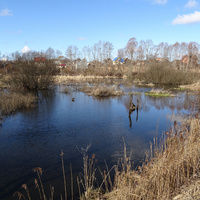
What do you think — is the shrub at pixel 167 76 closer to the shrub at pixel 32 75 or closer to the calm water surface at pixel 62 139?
the shrub at pixel 32 75

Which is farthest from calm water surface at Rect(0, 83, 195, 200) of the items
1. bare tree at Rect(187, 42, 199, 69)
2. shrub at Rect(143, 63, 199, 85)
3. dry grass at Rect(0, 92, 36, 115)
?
bare tree at Rect(187, 42, 199, 69)

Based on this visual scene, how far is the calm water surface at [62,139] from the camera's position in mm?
4777

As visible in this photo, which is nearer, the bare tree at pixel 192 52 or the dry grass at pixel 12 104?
the dry grass at pixel 12 104

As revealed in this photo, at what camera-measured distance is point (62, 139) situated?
7051mm

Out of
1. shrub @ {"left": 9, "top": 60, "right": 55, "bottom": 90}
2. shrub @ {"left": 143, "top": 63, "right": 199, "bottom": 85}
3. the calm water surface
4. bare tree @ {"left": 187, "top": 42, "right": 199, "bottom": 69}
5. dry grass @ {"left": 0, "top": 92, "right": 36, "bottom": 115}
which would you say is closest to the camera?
the calm water surface

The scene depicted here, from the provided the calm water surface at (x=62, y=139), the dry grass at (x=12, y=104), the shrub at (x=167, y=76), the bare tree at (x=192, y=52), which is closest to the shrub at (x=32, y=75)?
the dry grass at (x=12, y=104)

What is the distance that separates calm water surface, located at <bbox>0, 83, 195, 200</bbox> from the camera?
15.7 ft

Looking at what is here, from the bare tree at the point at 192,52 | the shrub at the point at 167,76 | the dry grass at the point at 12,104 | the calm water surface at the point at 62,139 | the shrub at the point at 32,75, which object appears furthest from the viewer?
the bare tree at the point at 192,52

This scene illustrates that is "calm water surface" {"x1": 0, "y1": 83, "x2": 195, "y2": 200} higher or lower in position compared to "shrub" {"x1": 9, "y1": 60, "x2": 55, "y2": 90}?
lower

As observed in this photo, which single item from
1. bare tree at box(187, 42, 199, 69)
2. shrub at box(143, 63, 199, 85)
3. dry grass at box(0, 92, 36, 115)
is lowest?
dry grass at box(0, 92, 36, 115)

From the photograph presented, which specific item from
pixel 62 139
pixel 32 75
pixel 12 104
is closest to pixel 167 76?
pixel 32 75

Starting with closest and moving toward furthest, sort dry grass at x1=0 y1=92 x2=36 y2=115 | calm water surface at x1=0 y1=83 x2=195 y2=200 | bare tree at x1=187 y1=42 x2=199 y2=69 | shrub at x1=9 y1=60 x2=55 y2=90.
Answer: calm water surface at x1=0 y1=83 x2=195 y2=200 < dry grass at x1=0 y1=92 x2=36 y2=115 < shrub at x1=9 y1=60 x2=55 y2=90 < bare tree at x1=187 y1=42 x2=199 y2=69

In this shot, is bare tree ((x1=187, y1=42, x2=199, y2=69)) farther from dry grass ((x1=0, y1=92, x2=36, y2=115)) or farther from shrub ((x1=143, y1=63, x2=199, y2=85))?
dry grass ((x1=0, y1=92, x2=36, y2=115))

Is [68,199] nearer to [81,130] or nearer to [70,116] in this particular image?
[81,130]
